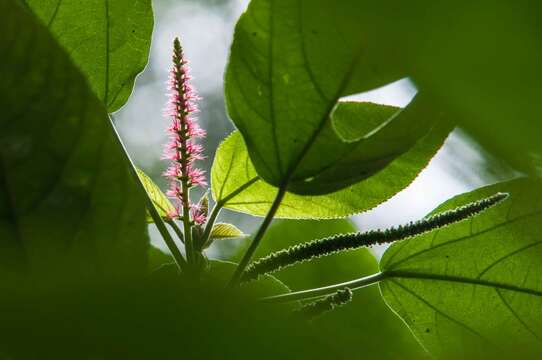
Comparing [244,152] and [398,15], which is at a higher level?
[244,152]

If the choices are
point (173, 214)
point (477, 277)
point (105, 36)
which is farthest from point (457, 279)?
point (105, 36)

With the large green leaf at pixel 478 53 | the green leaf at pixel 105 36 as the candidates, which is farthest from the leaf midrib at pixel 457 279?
the large green leaf at pixel 478 53

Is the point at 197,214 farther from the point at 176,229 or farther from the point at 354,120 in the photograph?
the point at 354,120

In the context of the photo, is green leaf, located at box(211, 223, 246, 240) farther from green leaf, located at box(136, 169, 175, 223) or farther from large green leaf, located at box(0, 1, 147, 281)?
large green leaf, located at box(0, 1, 147, 281)

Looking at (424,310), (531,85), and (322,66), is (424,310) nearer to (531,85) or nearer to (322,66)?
(322,66)

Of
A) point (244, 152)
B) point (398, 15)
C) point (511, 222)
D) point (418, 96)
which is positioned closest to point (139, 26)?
point (244, 152)

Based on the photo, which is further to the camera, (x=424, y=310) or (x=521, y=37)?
(x=424, y=310)
